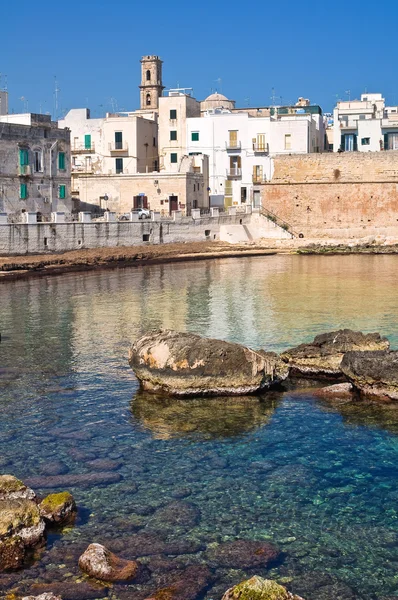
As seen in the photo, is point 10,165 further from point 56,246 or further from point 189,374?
point 189,374

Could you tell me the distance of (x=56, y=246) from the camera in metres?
42.8

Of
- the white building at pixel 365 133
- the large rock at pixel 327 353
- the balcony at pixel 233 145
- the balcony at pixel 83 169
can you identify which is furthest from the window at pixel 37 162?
the large rock at pixel 327 353

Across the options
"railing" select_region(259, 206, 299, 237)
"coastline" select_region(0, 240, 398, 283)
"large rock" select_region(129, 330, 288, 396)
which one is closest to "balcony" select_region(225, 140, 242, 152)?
"railing" select_region(259, 206, 299, 237)

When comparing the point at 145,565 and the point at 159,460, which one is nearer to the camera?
the point at 145,565

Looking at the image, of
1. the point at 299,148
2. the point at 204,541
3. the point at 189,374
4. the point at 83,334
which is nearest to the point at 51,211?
the point at 299,148

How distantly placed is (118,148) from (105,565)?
48.1 metres

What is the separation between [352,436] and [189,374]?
3854mm

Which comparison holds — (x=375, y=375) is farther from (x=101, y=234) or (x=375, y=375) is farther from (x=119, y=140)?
(x=119, y=140)

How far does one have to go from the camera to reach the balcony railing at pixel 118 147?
55.6 meters

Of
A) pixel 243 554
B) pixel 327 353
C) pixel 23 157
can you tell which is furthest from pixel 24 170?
pixel 243 554

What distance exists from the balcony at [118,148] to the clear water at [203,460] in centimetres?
3168

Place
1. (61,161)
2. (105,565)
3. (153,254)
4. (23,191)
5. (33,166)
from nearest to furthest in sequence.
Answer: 1. (105,565)
2. (23,191)
3. (33,166)
4. (153,254)
5. (61,161)

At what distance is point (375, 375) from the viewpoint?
16547 millimetres

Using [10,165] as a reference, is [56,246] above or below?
below
